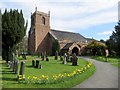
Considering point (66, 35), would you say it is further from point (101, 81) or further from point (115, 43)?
point (101, 81)

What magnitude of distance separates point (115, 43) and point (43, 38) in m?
22.9

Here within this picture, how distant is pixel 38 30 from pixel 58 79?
2041 inches

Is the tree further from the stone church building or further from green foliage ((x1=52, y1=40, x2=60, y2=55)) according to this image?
the stone church building

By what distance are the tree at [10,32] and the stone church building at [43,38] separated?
32.9m

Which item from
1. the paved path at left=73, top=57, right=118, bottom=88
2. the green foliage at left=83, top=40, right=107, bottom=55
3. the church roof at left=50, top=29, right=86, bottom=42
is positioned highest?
the church roof at left=50, top=29, right=86, bottom=42

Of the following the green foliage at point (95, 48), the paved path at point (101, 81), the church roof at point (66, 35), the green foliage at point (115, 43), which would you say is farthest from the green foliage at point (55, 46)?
the paved path at point (101, 81)

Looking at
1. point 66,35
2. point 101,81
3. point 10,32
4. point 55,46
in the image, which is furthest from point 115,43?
point 101,81

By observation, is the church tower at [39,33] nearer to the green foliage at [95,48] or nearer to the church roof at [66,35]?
the church roof at [66,35]

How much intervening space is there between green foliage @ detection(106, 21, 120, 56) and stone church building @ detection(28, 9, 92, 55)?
9894mm

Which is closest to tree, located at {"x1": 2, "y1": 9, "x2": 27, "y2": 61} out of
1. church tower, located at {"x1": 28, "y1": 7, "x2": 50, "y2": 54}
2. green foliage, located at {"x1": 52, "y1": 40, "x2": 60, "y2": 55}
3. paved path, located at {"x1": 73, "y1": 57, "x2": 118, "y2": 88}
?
paved path, located at {"x1": 73, "y1": 57, "x2": 118, "y2": 88}

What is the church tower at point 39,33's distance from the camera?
206 feet

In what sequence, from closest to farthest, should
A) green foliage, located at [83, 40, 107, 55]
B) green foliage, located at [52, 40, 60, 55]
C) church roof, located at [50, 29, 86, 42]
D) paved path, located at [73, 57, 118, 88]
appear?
paved path, located at [73, 57, 118, 88] → green foliage, located at [83, 40, 107, 55] → green foliage, located at [52, 40, 60, 55] → church roof, located at [50, 29, 86, 42]

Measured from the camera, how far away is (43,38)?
6525 cm

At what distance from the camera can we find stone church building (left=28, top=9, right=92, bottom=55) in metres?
62.7
